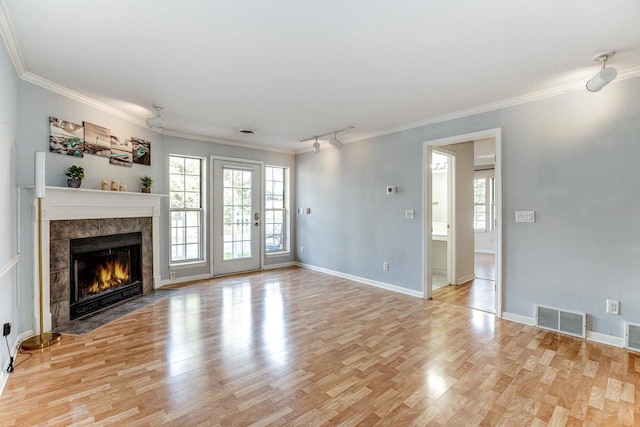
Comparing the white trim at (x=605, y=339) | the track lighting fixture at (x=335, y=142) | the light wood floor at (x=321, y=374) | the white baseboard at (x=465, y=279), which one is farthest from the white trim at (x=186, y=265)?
the white trim at (x=605, y=339)

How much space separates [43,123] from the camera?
3121mm

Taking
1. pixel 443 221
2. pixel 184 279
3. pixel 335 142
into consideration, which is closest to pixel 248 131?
pixel 335 142

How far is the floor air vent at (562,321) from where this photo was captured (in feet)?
10.1

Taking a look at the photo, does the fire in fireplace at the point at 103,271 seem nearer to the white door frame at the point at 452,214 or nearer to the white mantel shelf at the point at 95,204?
the white mantel shelf at the point at 95,204

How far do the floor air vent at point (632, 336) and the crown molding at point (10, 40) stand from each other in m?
A: 5.38

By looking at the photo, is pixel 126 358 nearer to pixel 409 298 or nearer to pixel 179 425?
pixel 179 425

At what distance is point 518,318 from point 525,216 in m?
1.16

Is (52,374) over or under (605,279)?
under

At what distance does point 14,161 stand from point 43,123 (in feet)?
2.05

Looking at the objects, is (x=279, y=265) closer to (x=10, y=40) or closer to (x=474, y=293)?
(x=474, y=293)

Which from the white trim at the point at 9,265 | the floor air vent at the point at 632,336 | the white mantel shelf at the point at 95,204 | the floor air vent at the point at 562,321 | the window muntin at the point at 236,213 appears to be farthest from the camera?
the window muntin at the point at 236,213

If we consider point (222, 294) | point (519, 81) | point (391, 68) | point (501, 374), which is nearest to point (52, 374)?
point (222, 294)

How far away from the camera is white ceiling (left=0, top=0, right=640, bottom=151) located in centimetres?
195

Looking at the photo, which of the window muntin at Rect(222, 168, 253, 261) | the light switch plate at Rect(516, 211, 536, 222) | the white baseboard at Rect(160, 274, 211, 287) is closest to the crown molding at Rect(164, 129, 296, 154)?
the window muntin at Rect(222, 168, 253, 261)
